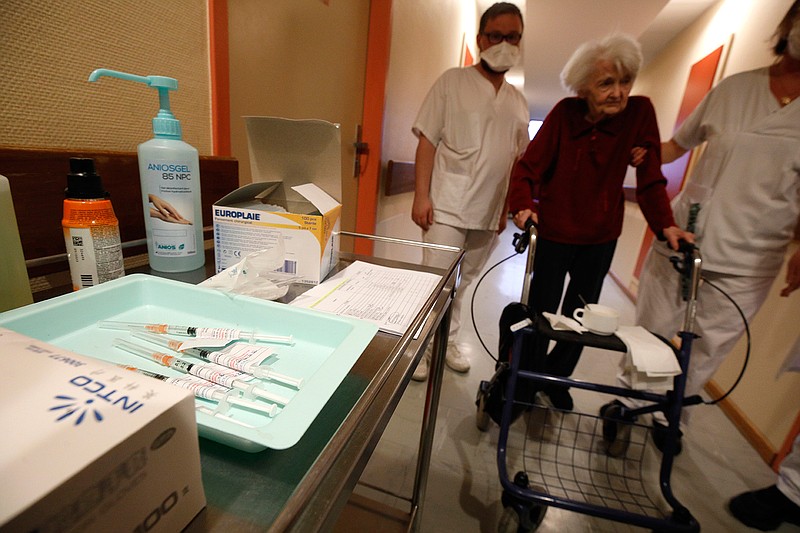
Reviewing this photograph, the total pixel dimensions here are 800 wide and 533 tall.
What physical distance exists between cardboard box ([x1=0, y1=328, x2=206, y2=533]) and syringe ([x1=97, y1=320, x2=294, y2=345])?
17 centimetres

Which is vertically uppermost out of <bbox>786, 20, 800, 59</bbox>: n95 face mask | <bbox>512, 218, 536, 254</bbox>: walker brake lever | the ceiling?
the ceiling

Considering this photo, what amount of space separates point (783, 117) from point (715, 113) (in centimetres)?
18

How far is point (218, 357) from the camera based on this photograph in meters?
0.37

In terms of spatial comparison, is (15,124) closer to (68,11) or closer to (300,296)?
(68,11)

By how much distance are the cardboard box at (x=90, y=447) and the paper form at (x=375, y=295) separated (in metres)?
0.29

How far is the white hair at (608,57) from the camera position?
1.10 meters

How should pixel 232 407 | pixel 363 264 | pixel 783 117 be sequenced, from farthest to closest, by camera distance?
pixel 783 117
pixel 363 264
pixel 232 407

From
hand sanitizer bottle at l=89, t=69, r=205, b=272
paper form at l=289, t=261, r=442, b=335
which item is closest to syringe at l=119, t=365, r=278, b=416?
paper form at l=289, t=261, r=442, b=335

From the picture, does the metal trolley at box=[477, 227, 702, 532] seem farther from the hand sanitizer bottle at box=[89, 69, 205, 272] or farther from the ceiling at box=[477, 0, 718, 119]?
the ceiling at box=[477, 0, 718, 119]

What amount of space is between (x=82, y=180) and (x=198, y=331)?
0.25 metres

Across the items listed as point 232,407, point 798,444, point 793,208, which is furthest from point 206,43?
point 798,444

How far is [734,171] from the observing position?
45.1 inches

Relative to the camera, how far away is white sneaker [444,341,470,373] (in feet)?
5.67

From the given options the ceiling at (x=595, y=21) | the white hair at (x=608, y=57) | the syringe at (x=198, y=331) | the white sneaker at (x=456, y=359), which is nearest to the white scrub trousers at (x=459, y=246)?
the white sneaker at (x=456, y=359)
